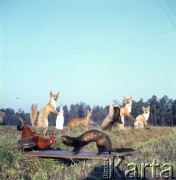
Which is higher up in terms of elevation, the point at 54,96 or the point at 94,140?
the point at 54,96

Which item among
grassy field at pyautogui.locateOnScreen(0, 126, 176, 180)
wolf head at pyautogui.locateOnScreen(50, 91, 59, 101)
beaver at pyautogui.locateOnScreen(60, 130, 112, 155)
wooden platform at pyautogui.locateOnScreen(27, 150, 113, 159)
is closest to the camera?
grassy field at pyautogui.locateOnScreen(0, 126, 176, 180)

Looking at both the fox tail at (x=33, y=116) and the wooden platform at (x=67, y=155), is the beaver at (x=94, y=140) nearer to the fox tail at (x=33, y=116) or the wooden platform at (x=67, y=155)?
the wooden platform at (x=67, y=155)

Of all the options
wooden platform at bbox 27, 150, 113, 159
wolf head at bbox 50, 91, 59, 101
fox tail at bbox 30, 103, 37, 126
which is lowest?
wooden platform at bbox 27, 150, 113, 159

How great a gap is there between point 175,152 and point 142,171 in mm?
2457

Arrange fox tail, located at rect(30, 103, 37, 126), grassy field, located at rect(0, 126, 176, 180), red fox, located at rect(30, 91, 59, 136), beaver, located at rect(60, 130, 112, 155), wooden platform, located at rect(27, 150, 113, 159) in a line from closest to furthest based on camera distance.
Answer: grassy field, located at rect(0, 126, 176, 180)
wooden platform, located at rect(27, 150, 113, 159)
beaver, located at rect(60, 130, 112, 155)
red fox, located at rect(30, 91, 59, 136)
fox tail, located at rect(30, 103, 37, 126)

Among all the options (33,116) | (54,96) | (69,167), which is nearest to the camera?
(69,167)

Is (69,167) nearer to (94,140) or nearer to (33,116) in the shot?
(94,140)

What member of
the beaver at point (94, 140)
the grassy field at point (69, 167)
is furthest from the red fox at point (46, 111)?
the beaver at point (94, 140)

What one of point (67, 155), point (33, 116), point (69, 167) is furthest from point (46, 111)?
point (67, 155)

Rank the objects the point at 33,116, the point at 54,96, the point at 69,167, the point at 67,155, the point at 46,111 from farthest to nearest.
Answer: the point at 33,116 → the point at 54,96 → the point at 46,111 → the point at 69,167 → the point at 67,155

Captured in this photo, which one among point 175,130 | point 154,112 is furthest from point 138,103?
point 175,130

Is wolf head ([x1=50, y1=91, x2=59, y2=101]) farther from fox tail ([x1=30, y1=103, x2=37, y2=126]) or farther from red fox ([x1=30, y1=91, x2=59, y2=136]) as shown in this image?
fox tail ([x1=30, y1=103, x2=37, y2=126])

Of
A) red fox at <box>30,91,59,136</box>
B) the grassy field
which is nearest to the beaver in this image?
the grassy field

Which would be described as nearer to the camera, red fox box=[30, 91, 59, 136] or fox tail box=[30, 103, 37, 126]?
red fox box=[30, 91, 59, 136]
